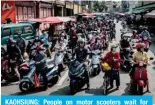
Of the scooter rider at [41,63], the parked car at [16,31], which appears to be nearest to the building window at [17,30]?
the parked car at [16,31]

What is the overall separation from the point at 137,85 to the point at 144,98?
6.68 feet

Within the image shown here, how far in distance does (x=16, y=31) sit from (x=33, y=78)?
8.38 meters

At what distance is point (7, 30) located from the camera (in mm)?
17156

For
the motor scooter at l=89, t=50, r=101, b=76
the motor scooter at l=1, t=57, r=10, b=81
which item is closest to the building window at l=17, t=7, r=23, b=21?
the motor scooter at l=89, t=50, r=101, b=76

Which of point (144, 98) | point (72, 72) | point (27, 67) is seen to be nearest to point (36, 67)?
point (27, 67)

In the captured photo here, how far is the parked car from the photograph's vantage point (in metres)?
16.9

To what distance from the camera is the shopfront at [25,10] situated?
25938 mm

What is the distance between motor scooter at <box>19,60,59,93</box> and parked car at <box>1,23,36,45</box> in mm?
6955

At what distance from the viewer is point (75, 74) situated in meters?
9.70

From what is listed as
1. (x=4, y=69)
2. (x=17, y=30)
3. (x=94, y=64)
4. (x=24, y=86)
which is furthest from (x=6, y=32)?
(x=24, y=86)

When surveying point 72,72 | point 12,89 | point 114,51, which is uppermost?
point 114,51

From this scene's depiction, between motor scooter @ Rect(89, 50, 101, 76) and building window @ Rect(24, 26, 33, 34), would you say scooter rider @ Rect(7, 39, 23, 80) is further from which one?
building window @ Rect(24, 26, 33, 34)

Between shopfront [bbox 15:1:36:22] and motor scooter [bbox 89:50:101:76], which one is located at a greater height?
shopfront [bbox 15:1:36:22]

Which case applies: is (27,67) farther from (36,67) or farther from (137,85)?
(137,85)
